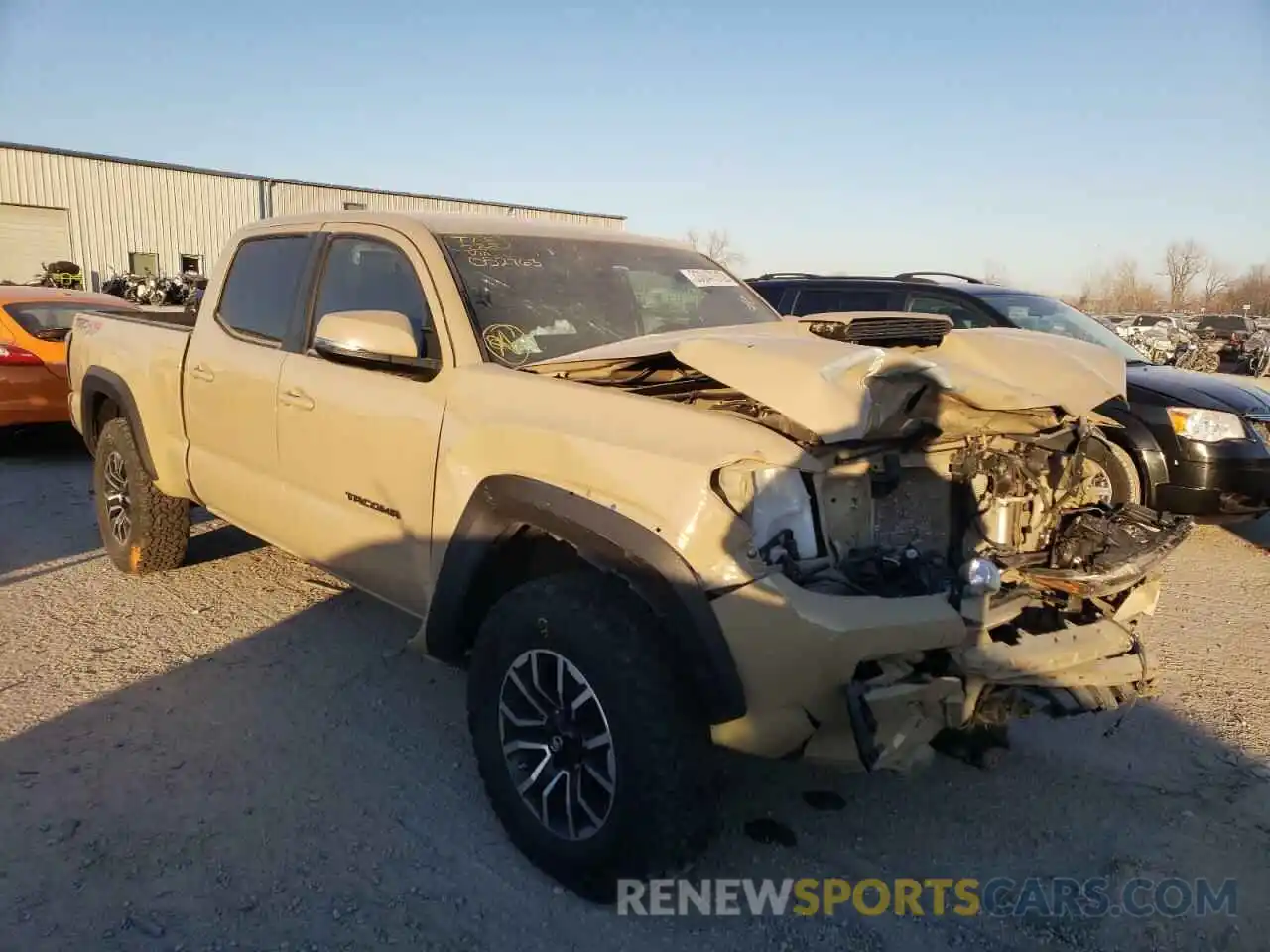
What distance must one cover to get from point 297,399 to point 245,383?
1.71 feet

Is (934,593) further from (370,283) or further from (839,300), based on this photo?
(839,300)

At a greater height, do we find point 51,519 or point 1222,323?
point 1222,323

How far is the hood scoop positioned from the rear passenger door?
4092 millimetres

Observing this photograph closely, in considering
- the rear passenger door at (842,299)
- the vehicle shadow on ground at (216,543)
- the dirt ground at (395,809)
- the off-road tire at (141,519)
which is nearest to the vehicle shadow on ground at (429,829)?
the dirt ground at (395,809)

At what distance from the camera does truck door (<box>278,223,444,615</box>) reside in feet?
10.6

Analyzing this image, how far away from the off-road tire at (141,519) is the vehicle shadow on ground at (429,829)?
144 cm

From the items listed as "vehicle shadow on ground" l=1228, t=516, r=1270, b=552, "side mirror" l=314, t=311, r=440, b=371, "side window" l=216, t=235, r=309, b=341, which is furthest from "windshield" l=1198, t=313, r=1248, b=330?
"side mirror" l=314, t=311, r=440, b=371

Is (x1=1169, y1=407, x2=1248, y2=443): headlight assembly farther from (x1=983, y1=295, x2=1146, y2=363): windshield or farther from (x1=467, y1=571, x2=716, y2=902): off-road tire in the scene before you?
(x1=467, y1=571, x2=716, y2=902): off-road tire

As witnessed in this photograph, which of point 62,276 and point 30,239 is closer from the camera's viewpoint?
point 62,276

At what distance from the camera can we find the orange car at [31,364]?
823cm

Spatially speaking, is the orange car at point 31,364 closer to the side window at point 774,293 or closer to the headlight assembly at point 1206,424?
the side window at point 774,293

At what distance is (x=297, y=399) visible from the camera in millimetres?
3807

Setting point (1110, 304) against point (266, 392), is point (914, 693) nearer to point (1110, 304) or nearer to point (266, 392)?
point (266, 392)

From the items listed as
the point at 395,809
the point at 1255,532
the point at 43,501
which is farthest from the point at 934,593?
the point at 43,501
